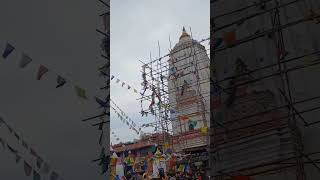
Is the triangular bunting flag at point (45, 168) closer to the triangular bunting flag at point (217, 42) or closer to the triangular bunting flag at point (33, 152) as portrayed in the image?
the triangular bunting flag at point (33, 152)

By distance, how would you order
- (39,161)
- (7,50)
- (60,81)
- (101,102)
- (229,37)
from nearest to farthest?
1. (7,50)
2. (39,161)
3. (60,81)
4. (101,102)
5. (229,37)

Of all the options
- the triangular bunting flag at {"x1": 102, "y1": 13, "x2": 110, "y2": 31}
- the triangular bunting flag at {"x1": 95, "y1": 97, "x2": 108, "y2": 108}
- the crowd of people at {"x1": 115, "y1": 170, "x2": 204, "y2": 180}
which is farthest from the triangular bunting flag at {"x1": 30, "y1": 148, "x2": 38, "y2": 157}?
the crowd of people at {"x1": 115, "y1": 170, "x2": 204, "y2": 180}

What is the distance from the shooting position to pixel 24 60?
3516mm

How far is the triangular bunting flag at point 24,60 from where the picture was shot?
349cm

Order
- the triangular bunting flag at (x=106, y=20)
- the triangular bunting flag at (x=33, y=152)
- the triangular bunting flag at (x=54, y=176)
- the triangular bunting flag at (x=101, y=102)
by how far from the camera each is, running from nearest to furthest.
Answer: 1. the triangular bunting flag at (x=33, y=152)
2. the triangular bunting flag at (x=54, y=176)
3. the triangular bunting flag at (x=101, y=102)
4. the triangular bunting flag at (x=106, y=20)

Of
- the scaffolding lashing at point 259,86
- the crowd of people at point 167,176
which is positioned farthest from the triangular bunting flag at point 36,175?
the crowd of people at point 167,176

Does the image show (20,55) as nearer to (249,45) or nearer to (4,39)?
(4,39)

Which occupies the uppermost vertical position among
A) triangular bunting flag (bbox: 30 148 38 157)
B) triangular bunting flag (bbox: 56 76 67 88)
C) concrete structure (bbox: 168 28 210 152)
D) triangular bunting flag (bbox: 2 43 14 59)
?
concrete structure (bbox: 168 28 210 152)

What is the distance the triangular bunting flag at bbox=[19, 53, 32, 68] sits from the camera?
3.49 m

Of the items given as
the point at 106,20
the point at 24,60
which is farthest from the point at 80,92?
the point at 106,20

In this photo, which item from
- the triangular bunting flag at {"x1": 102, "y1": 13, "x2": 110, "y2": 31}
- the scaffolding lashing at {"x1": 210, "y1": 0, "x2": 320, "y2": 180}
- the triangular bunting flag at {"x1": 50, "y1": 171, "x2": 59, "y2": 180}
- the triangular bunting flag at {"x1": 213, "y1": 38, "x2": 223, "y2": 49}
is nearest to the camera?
the triangular bunting flag at {"x1": 50, "y1": 171, "x2": 59, "y2": 180}

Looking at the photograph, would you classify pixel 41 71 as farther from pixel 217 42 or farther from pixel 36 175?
pixel 217 42

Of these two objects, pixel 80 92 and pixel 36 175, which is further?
pixel 80 92

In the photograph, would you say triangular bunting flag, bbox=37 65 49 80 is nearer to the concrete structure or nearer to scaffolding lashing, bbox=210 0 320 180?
scaffolding lashing, bbox=210 0 320 180
